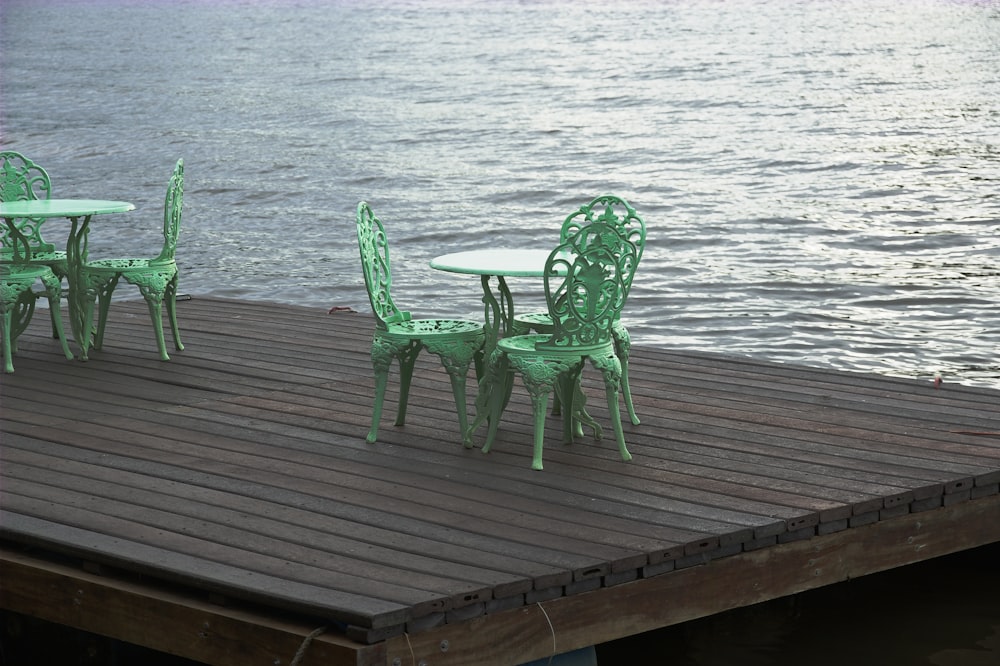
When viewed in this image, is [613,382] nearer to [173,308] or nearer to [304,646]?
[304,646]

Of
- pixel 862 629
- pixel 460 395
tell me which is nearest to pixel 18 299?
pixel 460 395

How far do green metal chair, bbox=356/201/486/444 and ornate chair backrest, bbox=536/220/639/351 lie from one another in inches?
15.5

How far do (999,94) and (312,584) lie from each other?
23623 mm

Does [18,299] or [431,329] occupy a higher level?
[431,329]

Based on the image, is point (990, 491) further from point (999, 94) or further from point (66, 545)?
point (999, 94)

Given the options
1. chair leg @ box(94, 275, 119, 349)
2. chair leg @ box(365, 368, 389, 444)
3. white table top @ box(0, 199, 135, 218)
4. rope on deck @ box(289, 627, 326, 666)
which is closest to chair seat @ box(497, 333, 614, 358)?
chair leg @ box(365, 368, 389, 444)

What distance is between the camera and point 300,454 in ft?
16.0

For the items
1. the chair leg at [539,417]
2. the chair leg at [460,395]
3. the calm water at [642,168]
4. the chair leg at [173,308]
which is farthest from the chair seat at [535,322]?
the chair leg at [173,308]

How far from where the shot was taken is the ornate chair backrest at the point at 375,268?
4914 millimetres

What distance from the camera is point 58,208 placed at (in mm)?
6477

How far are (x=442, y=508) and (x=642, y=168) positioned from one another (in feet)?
49.9

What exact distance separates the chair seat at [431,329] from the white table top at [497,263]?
0.22 m

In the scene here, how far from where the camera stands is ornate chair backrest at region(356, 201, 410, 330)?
491 cm

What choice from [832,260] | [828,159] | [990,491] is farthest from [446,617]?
[828,159]
